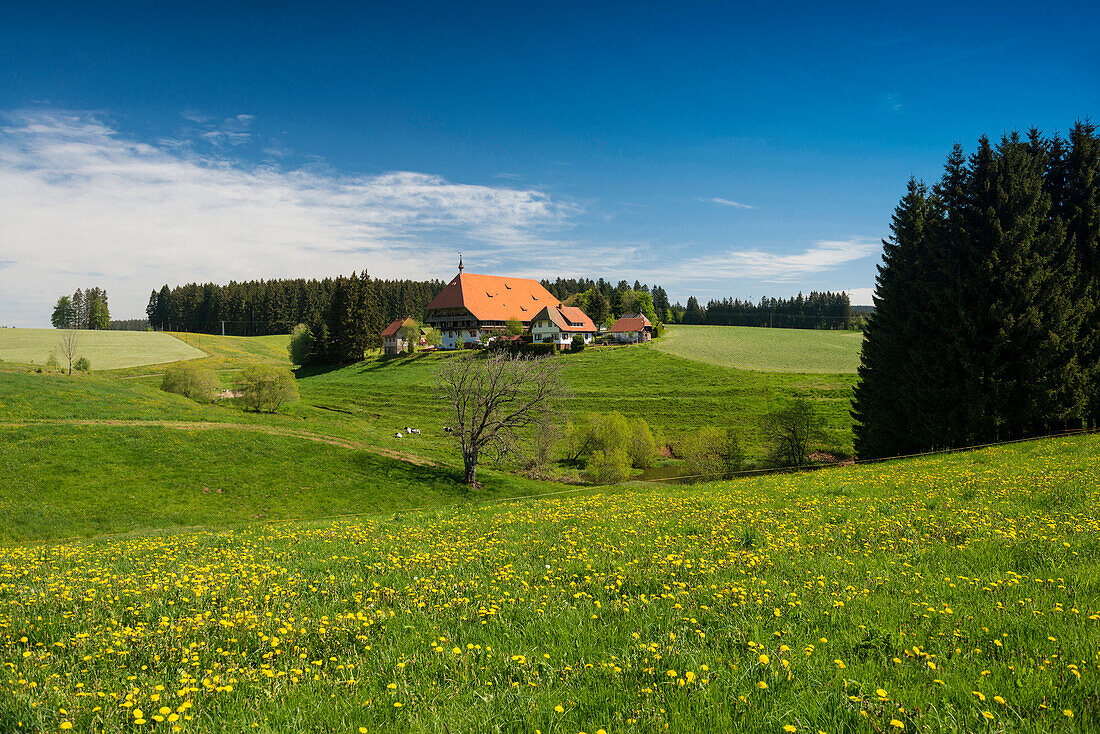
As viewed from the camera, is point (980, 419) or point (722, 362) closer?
point (980, 419)

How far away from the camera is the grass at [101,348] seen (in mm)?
95688

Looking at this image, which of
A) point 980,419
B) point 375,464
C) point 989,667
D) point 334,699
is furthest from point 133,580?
point 980,419

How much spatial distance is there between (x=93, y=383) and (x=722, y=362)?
8305cm

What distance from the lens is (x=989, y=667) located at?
455cm

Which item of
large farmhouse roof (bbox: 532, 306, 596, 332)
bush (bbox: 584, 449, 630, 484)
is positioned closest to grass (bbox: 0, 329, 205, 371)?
large farmhouse roof (bbox: 532, 306, 596, 332)

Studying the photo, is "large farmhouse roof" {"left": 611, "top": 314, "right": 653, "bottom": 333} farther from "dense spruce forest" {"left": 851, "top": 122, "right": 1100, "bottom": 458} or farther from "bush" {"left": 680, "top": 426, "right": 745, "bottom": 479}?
"dense spruce forest" {"left": 851, "top": 122, "right": 1100, "bottom": 458}

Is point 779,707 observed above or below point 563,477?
above

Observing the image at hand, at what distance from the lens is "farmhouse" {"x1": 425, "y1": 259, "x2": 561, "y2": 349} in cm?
12225

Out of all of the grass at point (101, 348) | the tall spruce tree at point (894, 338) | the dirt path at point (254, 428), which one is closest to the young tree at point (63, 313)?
the grass at point (101, 348)

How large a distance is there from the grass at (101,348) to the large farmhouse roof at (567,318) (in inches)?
2941

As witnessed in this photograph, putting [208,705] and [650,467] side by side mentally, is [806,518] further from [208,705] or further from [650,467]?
[650,467]

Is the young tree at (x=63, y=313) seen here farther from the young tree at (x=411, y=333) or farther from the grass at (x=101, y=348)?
the young tree at (x=411, y=333)

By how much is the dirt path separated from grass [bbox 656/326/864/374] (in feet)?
190

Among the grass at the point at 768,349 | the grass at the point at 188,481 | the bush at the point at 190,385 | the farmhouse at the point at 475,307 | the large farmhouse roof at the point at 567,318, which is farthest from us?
the farmhouse at the point at 475,307
